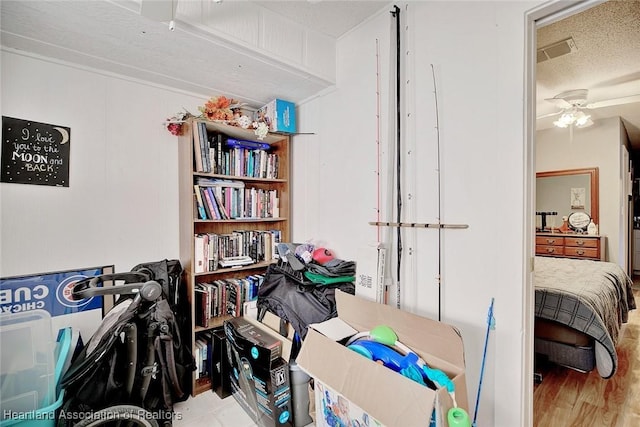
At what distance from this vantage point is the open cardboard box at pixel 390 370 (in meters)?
0.93

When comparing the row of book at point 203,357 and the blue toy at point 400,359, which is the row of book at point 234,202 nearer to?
the row of book at point 203,357

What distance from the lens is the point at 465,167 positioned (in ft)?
4.94

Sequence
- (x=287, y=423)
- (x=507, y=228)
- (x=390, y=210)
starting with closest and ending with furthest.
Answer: (x=507, y=228), (x=287, y=423), (x=390, y=210)

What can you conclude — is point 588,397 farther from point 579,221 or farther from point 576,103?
point 579,221

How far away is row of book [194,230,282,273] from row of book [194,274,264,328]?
0.50 ft

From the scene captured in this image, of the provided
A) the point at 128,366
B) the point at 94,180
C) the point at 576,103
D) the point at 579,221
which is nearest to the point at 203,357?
the point at 128,366

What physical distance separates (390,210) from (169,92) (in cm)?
180

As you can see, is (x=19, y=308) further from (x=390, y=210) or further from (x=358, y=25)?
(x=358, y=25)

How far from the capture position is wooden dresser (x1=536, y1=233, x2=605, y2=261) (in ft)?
13.7

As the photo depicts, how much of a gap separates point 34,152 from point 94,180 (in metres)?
0.31

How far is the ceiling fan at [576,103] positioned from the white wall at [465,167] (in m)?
2.39

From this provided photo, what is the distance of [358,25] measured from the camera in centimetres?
204

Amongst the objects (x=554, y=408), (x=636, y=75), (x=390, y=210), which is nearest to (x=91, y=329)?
(x=390, y=210)

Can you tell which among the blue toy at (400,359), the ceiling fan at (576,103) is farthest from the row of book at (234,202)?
the ceiling fan at (576,103)
